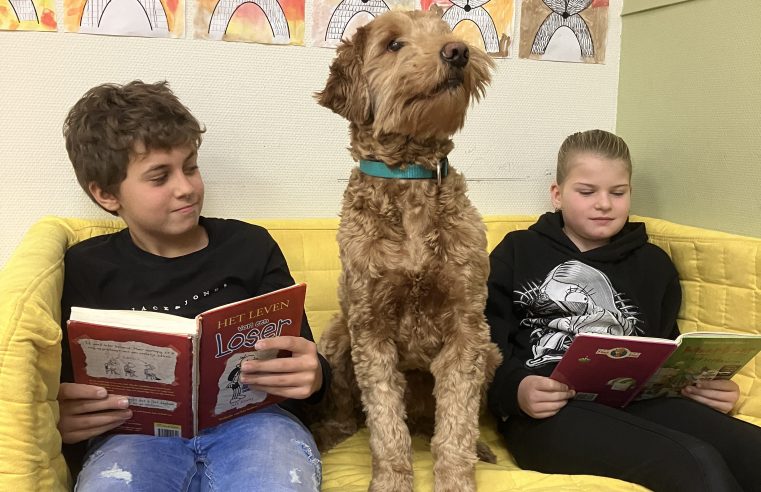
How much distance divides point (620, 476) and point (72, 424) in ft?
3.77

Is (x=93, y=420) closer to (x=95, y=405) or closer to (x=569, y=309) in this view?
(x=95, y=405)

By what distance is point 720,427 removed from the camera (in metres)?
1.41

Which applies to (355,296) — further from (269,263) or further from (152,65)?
(152,65)

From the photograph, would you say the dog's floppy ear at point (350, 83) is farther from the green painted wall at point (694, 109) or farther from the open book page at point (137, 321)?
the green painted wall at point (694, 109)

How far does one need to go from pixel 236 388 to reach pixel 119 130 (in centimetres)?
63

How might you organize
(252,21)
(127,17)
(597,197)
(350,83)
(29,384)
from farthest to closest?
(252,21), (127,17), (597,197), (350,83), (29,384)

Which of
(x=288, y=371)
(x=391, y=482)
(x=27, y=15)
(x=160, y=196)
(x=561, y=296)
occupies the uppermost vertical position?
(x=27, y=15)

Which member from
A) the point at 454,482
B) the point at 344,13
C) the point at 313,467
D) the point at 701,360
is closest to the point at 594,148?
the point at 701,360

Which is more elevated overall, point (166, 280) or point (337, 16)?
point (337, 16)

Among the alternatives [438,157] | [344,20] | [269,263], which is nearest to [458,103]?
[438,157]

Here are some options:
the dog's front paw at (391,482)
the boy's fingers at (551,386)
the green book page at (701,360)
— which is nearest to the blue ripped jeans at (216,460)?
the dog's front paw at (391,482)

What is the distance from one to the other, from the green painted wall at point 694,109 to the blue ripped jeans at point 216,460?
1499 millimetres

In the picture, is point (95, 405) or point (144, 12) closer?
point (95, 405)

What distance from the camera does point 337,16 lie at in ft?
6.61
